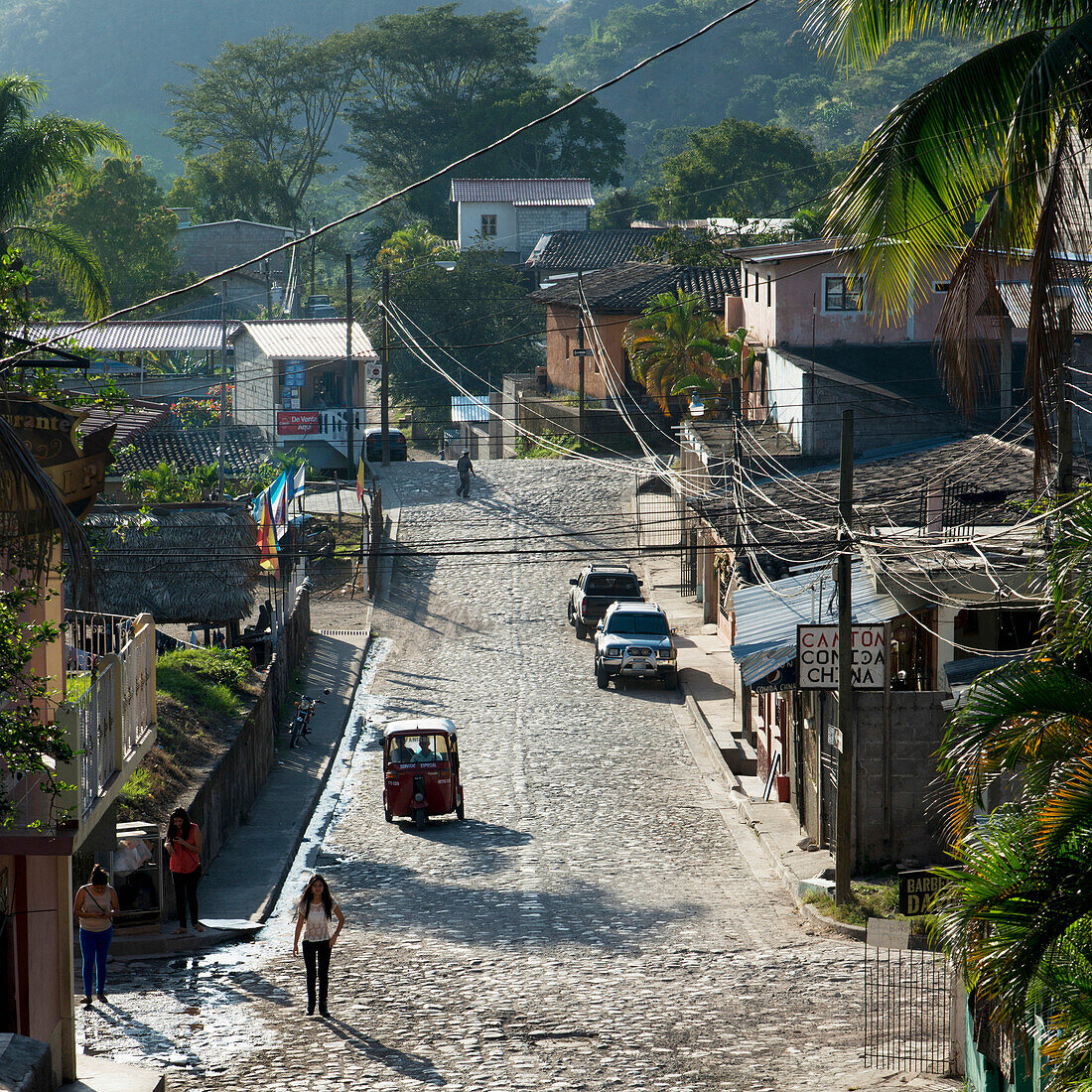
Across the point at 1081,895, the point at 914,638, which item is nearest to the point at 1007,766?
the point at 1081,895

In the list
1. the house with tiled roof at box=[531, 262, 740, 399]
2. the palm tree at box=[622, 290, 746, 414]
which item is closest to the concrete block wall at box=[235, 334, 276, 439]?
the house with tiled roof at box=[531, 262, 740, 399]

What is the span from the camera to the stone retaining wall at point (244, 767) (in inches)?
786

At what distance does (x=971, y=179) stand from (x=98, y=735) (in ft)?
29.0

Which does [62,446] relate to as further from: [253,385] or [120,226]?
[120,226]

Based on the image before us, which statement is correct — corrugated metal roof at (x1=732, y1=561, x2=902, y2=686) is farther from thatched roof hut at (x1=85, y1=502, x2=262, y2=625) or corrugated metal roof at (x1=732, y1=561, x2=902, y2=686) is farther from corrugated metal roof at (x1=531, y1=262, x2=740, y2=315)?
corrugated metal roof at (x1=531, y1=262, x2=740, y2=315)

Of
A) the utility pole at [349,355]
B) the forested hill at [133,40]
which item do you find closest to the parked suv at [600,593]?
the utility pole at [349,355]

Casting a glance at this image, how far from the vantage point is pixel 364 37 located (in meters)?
93.7

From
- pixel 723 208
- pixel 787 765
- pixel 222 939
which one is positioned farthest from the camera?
pixel 723 208

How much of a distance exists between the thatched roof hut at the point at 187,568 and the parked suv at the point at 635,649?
816cm

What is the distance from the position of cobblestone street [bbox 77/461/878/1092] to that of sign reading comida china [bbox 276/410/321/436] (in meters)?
24.2

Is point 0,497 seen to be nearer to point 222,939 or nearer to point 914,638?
point 222,939

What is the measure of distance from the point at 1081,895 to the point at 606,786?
1691cm

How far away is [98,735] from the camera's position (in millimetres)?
12844

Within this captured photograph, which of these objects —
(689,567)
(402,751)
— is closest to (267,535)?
(402,751)
